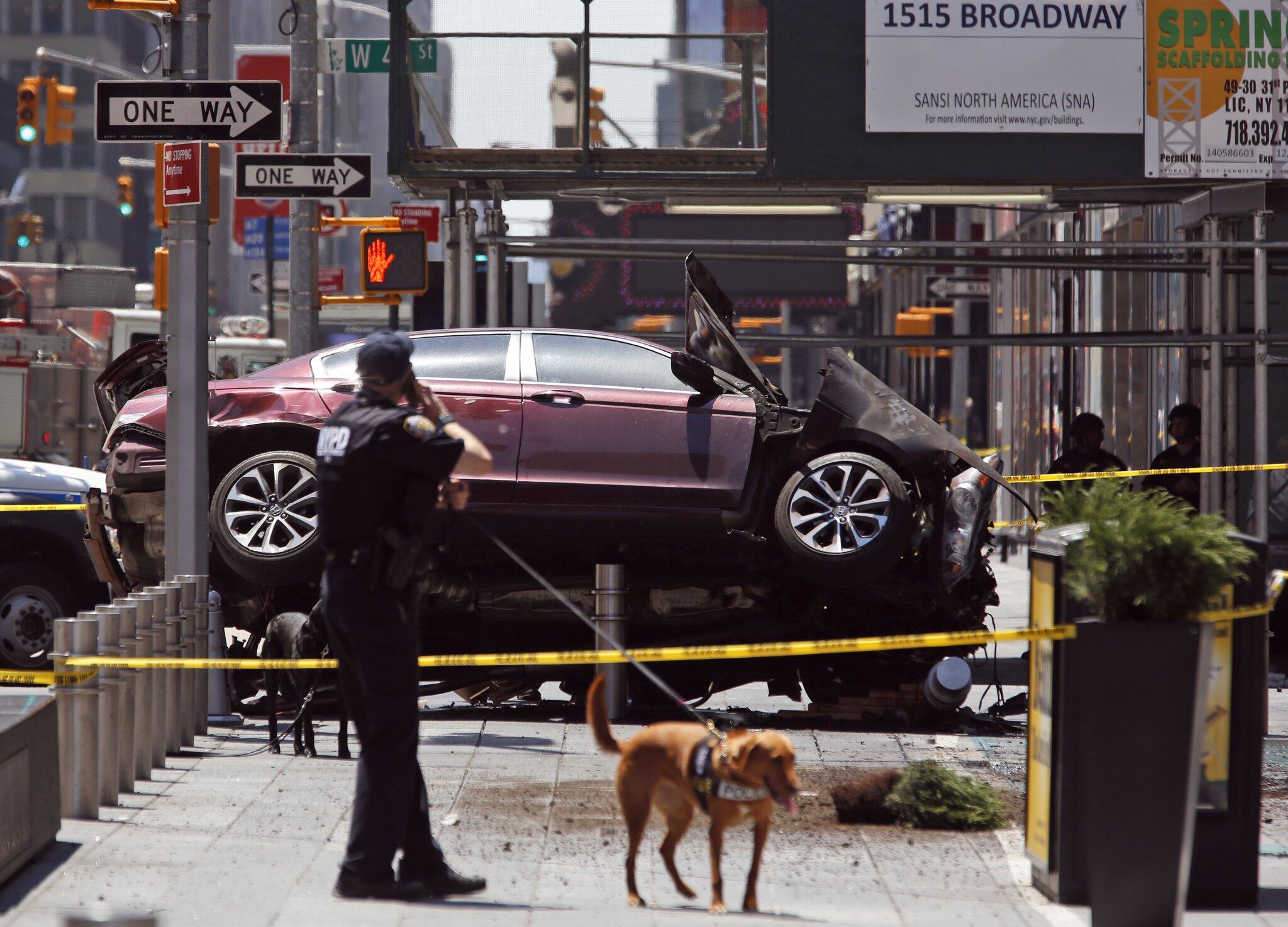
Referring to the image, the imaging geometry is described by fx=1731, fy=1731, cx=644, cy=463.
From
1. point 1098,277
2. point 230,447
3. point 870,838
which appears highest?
point 1098,277

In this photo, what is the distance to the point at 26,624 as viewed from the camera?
11820mm

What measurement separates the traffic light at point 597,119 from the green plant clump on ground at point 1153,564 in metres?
6.97

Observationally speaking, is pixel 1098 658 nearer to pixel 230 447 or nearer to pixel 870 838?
pixel 870 838

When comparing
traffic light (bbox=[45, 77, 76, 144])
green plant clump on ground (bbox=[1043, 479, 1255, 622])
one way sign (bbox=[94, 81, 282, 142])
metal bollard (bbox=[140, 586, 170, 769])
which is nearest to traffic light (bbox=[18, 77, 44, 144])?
traffic light (bbox=[45, 77, 76, 144])

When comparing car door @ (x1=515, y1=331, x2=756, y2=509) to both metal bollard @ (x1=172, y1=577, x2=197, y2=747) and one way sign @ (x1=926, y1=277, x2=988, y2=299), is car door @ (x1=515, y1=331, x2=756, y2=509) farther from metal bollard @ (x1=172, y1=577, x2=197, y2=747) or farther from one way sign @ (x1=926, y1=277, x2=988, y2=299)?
one way sign @ (x1=926, y1=277, x2=988, y2=299)

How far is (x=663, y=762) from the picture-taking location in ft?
18.3

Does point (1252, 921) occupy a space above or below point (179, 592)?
below

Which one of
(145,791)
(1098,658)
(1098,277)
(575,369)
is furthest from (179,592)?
(1098,277)

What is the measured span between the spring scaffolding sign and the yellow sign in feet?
19.8

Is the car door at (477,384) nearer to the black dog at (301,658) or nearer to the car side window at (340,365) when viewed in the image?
the car side window at (340,365)

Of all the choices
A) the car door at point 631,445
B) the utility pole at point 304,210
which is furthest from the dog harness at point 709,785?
the utility pole at point 304,210

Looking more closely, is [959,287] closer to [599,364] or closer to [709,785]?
[599,364]

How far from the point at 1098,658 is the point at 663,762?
1.46 meters

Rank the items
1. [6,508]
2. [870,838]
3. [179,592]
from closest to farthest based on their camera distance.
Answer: [870,838], [179,592], [6,508]
